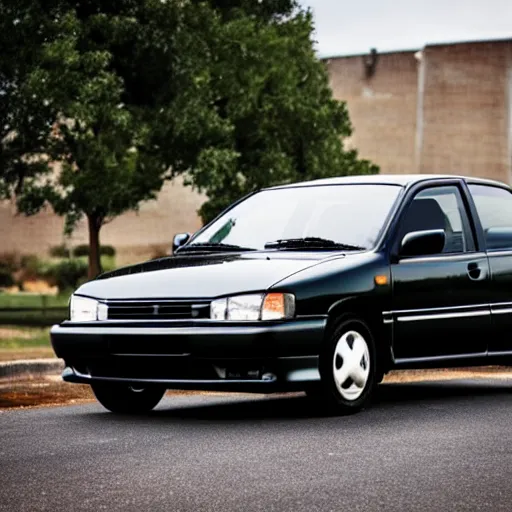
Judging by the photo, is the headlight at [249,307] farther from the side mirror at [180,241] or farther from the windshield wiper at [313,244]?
the side mirror at [180,241]

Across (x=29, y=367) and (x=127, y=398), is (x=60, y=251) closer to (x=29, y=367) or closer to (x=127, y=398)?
(x=29, y=367)

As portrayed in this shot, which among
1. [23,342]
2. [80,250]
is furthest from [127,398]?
[80,250]

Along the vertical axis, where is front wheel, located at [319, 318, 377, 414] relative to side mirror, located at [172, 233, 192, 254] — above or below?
below

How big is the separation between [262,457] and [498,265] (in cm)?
362

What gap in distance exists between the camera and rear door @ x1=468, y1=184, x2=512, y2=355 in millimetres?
10672

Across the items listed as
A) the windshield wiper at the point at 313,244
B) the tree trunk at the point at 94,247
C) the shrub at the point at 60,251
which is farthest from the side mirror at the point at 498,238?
the shrub at the point at 60,251

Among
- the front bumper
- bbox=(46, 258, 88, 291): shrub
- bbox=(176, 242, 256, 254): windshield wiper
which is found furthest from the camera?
bbox=(46, 258, 88, 291): shrub

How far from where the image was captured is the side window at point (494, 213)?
35.8ft

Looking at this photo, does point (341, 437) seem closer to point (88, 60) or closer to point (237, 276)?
point (237, 276)

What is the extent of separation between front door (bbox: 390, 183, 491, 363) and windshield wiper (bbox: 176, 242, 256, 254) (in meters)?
1.14

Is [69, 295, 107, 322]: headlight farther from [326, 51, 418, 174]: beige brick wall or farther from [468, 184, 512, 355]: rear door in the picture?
[326, 51, 418, 174]: beige brick wall

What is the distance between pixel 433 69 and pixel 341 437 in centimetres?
4568

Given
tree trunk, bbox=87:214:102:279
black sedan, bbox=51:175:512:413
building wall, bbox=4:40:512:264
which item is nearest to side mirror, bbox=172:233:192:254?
black sedan, bbox=51:175:512:413

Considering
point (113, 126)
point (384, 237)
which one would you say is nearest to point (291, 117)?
point (113, 126)
